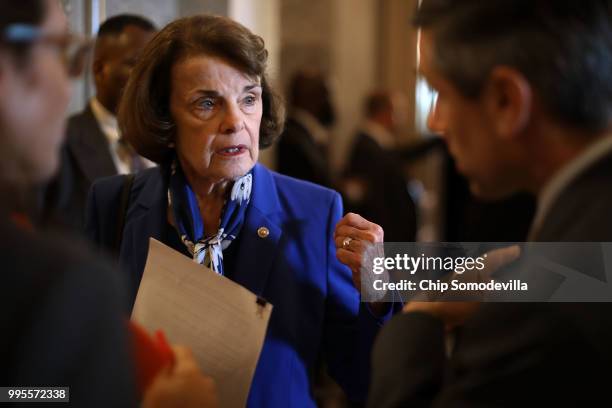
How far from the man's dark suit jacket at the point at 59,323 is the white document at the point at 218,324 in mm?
730

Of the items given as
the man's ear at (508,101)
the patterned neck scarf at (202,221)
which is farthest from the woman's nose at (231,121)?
the man's ear at (508,101)

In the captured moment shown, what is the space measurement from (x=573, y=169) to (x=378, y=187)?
18.2ft

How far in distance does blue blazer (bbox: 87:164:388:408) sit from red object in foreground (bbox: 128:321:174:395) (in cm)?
67

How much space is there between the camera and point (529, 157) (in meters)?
1.24

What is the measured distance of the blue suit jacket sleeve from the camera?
198 cm

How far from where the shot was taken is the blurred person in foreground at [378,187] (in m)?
6.45

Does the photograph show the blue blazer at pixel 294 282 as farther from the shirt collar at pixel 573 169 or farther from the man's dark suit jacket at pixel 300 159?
the man's dark suit jacket at pixel 300 159

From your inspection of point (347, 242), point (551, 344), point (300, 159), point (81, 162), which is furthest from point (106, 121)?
point (300, 159)

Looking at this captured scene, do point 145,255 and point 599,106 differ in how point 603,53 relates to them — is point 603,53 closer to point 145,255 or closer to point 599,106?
point 599,106

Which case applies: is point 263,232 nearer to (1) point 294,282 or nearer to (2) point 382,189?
(1) point 294,282

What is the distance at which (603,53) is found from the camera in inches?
47.6

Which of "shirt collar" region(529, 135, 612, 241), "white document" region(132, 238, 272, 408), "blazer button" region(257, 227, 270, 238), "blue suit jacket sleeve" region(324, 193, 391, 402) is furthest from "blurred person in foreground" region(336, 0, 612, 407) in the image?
"blazer button" region(257, 227, 270, 238)

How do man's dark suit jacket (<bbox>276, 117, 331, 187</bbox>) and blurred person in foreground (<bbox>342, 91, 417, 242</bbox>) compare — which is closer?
man's dark suit jacket (<bbox>276, 117, 331, 187</bbox>)

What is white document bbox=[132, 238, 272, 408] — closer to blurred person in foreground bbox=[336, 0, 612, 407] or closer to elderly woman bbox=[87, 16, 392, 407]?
elderly woman bbox=[87, 16, 392, 407]
